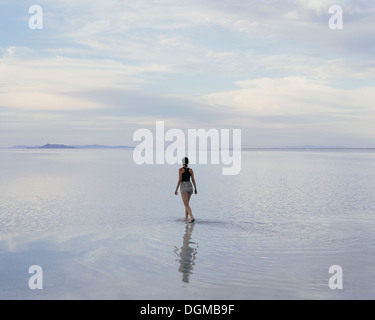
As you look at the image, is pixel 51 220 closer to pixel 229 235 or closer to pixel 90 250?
pixel 90 250

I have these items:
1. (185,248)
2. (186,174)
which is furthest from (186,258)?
(186,174)

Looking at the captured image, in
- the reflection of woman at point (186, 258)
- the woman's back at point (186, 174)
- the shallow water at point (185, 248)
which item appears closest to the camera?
the shallow water at point (185, 248)

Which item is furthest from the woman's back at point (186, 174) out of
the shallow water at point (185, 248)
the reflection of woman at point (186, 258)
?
the reflection of woman at point (186, 258)

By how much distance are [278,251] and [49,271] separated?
5.64m

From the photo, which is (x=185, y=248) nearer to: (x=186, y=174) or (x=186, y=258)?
(x=186, y=258)

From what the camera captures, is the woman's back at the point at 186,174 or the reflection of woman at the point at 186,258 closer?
the reflection of woman at the point at 186,258

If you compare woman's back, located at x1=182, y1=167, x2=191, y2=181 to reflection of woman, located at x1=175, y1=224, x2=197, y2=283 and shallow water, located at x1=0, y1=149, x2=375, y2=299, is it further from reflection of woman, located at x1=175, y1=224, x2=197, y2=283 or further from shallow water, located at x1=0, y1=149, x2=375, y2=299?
reflection of woman, located at x1=175, y1=224, x2=197, y2=283

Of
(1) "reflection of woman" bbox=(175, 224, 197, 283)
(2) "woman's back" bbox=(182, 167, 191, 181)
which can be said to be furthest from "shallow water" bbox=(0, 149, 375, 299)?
(2) "woman's back" bbox=(182, 167, 191, 181)

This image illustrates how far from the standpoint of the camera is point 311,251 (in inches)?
423

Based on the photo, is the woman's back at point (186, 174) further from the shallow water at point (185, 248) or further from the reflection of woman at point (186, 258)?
the reflection of woman at point (186, 258)

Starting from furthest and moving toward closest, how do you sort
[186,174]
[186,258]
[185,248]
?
[186,174], [185,248], [186,258]

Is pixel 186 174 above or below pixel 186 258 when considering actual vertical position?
above

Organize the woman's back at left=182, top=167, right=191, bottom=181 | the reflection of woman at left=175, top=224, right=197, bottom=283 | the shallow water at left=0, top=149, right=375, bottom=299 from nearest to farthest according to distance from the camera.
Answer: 1. the shallow water at left=0, top=149, right=375, bottom=299
2. the reflection of woman at left=175, top=224, right=197, bottom=283
3. the woman's back at left=182, top=167, right=191, bottom=181

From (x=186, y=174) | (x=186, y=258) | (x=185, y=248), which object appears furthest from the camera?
(x=186, y=174)
